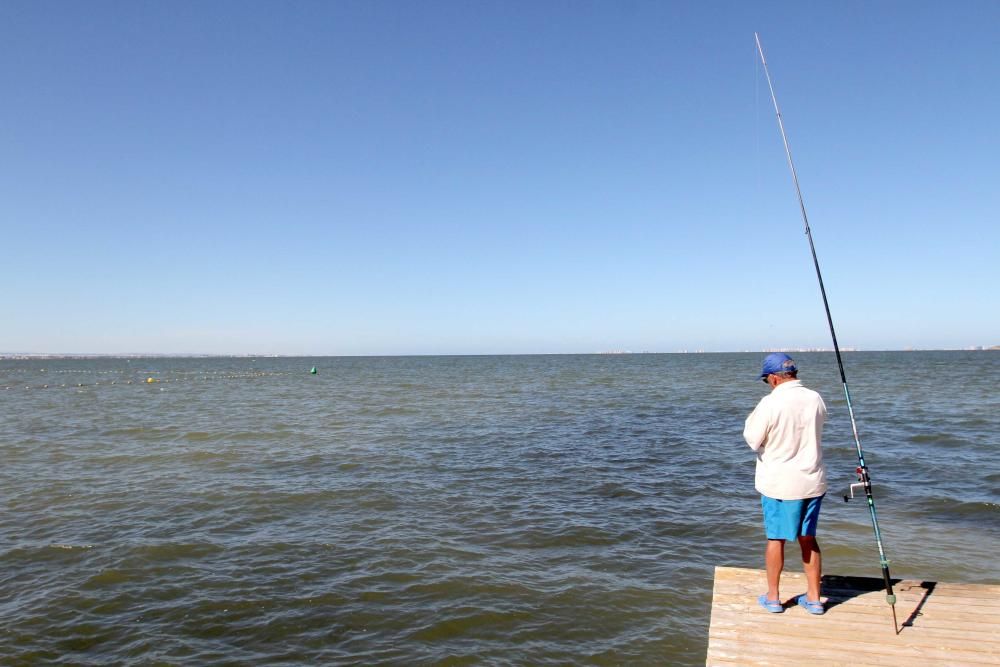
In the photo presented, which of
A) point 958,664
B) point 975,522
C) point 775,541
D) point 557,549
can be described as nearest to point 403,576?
point 557,549

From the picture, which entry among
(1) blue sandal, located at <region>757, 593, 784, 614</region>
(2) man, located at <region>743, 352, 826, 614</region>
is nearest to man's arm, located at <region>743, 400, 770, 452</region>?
(2) man, located at <region>743, 352, 826, 614</region>

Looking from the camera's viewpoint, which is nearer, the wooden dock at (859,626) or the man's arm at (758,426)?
the wooden dock at (859,626)

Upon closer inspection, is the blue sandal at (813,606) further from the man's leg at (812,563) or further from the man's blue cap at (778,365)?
the man's blue cap at (778,365)

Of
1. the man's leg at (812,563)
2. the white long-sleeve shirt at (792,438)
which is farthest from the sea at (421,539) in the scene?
the white long-sleeve shirt at (792,438)

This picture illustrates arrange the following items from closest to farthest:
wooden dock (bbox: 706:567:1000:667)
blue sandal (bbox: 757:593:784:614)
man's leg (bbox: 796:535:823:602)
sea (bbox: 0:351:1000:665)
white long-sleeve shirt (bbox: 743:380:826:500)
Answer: wooden dock (bbox: 706:567:1000:667)
white long-sleeve shirt (bbox: 743:380:826:500)
man's leg (bbox: 796:535:823:602)
blue sandal (bbox: 757:593:784:614)
sea (bbox: 0:351:1000:665)

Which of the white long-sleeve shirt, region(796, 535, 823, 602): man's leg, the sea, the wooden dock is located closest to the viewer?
the wooden dock

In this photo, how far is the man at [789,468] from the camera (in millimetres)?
5066

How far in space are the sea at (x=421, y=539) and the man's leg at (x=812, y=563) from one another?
4.26 feet

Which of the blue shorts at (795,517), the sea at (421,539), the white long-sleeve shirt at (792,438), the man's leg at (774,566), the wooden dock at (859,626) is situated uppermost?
the white long-sleeve shirt at (792,438)

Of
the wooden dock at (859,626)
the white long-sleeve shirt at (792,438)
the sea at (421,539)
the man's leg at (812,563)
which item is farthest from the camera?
the sea at (421,539)

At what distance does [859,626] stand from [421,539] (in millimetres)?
5995

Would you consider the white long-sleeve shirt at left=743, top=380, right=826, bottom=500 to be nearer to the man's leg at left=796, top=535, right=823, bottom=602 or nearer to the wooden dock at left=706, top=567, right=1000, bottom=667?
the man's leg at left=796, top=535, right=823, bottom=602

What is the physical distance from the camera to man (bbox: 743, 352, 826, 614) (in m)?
5.07

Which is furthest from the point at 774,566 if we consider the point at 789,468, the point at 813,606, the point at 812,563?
the point at 789,468
